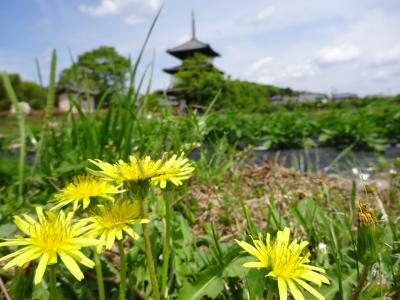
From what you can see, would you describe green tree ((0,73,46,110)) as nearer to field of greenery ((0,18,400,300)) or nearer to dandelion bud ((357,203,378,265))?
field of greenery ((0,18,400,300))

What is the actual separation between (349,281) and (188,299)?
358 millimetres

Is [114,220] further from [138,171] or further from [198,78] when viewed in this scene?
[198,78]

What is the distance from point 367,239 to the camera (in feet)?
1.76

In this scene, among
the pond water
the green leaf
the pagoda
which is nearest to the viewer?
the green leaf

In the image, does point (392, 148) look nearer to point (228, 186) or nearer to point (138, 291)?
point (228, 186)

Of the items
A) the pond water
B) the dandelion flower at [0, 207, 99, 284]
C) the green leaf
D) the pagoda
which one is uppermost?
the pagoda

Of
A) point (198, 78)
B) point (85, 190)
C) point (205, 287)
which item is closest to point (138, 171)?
point (85, 190)

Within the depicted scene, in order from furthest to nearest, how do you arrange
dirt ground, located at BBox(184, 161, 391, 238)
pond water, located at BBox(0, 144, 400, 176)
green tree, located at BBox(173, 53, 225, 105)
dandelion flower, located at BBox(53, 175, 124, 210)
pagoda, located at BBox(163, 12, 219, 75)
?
pagoda, located at BBox(163, 12, 219, 75) → green tree, located at BBox(173, 53, 225, 105) → pond water, located at BBox(0, 144, 400, 176) → dirt ground, located at BBox(184, 161, 391, 238) → dandelion flower, located at BBox(53, 175, 124, 210)

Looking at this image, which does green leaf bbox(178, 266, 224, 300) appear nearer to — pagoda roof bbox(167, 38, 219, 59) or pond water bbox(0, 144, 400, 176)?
pond water bbox(0, 144, 400, 176)

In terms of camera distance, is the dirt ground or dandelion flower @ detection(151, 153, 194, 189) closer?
dandelion flower @ detection(151, 153, 194, 189)

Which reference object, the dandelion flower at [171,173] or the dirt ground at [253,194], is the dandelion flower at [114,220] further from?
the dirt ground at [253,194]

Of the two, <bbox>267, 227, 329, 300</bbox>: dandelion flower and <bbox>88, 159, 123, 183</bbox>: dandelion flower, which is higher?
<bbox>88, 159, 123, 183</bbox>: dandelion flower

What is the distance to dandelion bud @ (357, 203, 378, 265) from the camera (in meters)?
0.53

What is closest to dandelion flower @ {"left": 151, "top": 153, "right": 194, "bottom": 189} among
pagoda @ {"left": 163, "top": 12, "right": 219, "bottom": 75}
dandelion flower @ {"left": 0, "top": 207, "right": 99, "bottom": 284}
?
dandelion flower @ {"left": 0, "top": 207, "right": 99, "bottom": 284}
